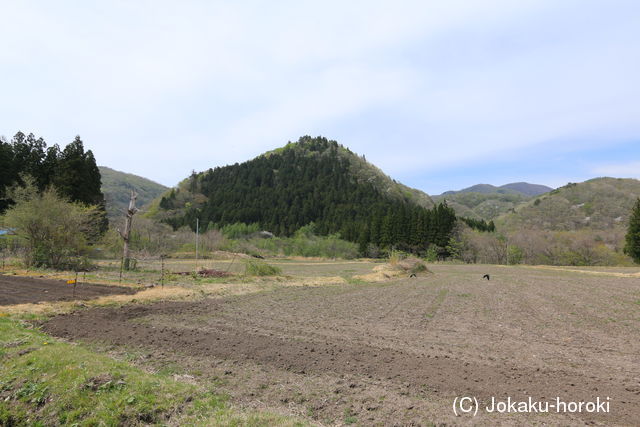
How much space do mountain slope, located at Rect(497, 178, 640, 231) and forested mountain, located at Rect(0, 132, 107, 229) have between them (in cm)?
10009

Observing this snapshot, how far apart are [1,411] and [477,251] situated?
75.6 metres

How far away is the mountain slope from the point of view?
10346 centimetres

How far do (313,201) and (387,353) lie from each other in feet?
332

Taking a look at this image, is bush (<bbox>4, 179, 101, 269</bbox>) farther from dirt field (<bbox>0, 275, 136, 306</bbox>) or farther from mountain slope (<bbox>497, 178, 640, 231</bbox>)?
mountain slope (<bbox>497, 178, 640, 231</bbox>)

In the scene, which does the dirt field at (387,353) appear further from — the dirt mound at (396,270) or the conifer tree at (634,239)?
the conifer tree at (634,239)

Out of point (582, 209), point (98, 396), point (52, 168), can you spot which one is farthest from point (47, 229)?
point (582, 209)

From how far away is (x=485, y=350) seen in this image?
27.7 ft

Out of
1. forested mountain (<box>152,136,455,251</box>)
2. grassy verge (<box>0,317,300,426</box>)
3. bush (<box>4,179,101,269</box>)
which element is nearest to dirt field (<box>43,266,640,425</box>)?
grassy verge (<box>0,317,300,426</box>)

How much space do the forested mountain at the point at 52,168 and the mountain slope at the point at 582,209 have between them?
328ft

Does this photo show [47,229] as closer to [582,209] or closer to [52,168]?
[52,168]

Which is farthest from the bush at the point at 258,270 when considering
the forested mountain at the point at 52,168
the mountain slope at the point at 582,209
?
the mountain slope at the point at 582,209

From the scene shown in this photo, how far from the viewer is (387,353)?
8.09 m

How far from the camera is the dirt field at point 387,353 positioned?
5.54m

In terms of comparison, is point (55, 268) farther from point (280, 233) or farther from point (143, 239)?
point (280, 233)
